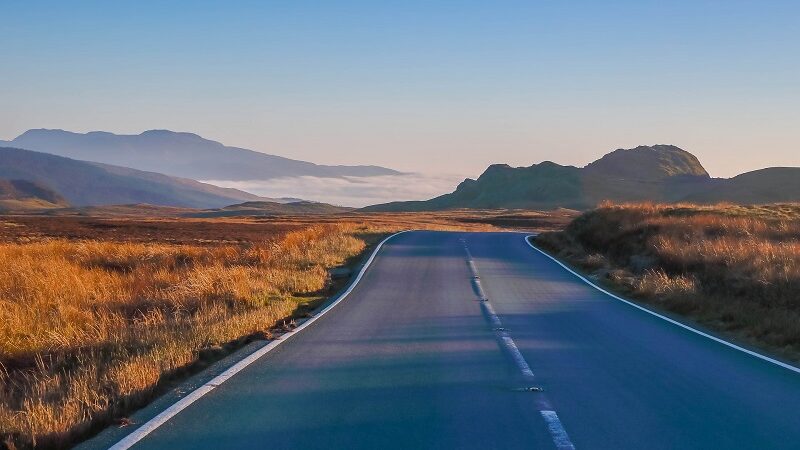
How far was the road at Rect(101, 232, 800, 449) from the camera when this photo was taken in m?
7.03

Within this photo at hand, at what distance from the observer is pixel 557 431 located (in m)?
7.19

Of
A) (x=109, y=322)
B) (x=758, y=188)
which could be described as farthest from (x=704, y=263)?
(x=758, y=188)

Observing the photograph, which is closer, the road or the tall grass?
the road

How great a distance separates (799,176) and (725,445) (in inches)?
6253

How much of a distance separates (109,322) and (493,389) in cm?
678

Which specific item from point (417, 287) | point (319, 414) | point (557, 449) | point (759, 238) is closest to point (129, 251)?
point (417, 287)

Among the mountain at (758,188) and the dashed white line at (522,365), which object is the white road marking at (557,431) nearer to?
the dashed white line at (522,365)

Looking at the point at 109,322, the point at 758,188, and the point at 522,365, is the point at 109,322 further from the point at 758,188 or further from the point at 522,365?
the point at 758,188

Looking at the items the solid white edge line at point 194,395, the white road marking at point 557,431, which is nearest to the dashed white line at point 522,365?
the white road marking at point 557,431

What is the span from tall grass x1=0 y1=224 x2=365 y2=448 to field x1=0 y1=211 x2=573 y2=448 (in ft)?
0.07

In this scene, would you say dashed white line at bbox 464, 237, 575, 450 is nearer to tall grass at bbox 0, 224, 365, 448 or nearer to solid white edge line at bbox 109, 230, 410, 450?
solid white edge line at bbox 109, 230, 410, 450

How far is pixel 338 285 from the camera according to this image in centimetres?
2080

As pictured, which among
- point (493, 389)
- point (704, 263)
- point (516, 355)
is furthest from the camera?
point (704, 263)

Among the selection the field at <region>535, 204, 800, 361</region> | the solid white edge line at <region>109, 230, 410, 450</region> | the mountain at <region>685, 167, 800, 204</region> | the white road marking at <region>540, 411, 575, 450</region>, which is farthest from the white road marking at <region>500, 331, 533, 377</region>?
the mountain at <region>685, 167, 800, 204</region>
